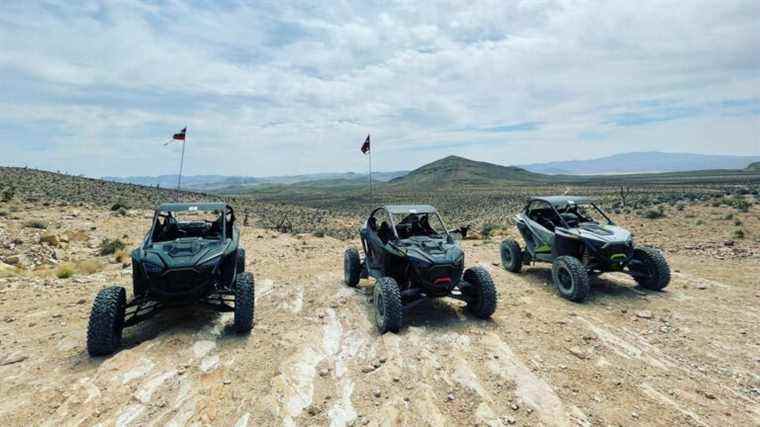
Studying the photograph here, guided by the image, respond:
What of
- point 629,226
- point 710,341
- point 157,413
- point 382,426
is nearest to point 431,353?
point 382,426

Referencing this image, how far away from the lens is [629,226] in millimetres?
18234

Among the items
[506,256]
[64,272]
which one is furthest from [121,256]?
[506,256]

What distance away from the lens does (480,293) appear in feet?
22.2

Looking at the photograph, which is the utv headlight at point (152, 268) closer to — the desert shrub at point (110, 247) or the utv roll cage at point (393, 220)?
the utv roll cage at point (393, 220)

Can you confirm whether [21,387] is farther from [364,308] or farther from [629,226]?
[629,226]

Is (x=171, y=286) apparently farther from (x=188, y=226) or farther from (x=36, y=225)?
(x=36, y=225)

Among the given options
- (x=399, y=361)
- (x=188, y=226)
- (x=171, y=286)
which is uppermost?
(x=188, y=226)

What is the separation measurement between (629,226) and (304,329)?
1740cm

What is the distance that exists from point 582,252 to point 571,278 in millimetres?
1157

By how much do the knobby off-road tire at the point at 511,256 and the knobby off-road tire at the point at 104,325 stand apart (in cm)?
902

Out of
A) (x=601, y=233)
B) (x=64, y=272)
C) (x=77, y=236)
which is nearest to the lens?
(x=601, y=233)

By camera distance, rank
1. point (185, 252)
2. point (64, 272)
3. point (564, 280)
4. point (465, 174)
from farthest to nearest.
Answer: point (465, 174) → point (64, 272) → point (564, 280) → point (185, 252)

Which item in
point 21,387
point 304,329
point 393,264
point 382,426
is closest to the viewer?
point 382,426

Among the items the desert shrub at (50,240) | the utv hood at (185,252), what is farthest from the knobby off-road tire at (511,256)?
the desert shrub at (50,240)
